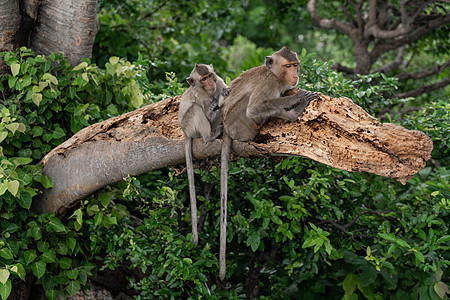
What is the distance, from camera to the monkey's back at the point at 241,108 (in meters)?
2.72

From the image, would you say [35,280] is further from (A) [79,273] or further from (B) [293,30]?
(B) [293,30]

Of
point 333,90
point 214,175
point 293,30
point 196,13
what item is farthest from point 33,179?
point 293,30

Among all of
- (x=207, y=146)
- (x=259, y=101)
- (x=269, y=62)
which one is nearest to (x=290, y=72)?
(x=269, y=62)

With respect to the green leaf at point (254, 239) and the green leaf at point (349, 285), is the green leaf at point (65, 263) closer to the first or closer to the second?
the green leaf at point (254, 239)

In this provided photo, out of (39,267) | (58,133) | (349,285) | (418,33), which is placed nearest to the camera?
(39,267)

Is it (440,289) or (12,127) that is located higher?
(12,127)

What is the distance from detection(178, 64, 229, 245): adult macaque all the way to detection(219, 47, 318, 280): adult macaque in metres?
0.11

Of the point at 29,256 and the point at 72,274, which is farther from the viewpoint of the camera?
the point at 72,274

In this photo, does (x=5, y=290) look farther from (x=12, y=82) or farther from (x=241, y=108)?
(x=241, y=108)

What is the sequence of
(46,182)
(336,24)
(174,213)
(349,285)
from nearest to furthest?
(46,182), (174,213), (349,285), (336,24)

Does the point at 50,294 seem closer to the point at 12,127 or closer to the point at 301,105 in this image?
the point at 12,127

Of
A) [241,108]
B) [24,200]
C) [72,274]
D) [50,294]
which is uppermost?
[241,108]

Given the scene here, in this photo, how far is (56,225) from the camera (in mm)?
3170

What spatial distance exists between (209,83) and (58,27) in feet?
4.86
